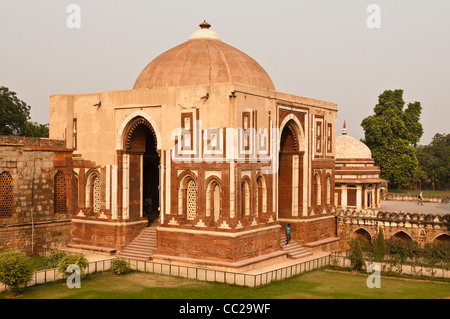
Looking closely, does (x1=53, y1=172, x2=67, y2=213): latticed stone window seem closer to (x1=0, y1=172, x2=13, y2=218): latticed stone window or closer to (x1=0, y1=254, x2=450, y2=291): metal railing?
(x1=0, y1=172, x2=13, y2=218): latticed stone window

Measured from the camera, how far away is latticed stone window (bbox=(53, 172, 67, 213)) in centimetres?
Answer: 2742

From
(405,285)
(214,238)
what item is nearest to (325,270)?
(405,285)

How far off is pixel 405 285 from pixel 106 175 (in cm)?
1472

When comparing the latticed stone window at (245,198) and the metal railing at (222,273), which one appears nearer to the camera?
the metal railing at (222,273)

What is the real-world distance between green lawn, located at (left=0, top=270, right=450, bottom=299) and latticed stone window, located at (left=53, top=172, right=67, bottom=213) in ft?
20.4

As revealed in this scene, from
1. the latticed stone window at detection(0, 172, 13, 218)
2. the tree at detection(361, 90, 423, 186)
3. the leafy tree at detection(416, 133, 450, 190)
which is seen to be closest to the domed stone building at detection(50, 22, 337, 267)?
the latticed stone window at detection(0, 172, 13, 218)

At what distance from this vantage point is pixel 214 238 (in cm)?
2300

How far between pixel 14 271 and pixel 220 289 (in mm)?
7474

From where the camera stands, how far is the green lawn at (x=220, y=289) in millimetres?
19547

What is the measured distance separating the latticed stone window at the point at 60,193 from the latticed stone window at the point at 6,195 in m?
2.42

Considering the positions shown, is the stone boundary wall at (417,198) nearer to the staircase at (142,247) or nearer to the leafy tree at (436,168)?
the leafy tree at (436,168)

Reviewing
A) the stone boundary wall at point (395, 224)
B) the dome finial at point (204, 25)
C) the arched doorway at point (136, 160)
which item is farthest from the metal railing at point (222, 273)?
the dome finial at point (204, 25)

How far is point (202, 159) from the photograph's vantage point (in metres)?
23.5

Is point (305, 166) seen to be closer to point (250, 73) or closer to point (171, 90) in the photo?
point (250, 73)
